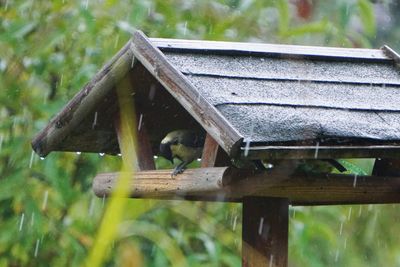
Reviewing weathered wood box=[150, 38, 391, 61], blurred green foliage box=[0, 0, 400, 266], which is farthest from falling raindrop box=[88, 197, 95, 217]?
weathered wood box=[150, 38, 391, 61]

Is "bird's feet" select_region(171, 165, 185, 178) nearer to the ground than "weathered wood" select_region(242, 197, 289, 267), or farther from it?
farther from it

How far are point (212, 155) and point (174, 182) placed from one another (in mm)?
190

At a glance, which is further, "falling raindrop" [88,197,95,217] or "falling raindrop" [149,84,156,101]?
"falling raindrop" [88,197,95,217]

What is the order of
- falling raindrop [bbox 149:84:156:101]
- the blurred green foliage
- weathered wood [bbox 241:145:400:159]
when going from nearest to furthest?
weathered wood [bbox 241:145:400:159] < falling raindrop [bbox 149:84:156:101] < the blurred green foliage

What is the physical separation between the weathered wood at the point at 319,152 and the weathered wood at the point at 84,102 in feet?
2.29

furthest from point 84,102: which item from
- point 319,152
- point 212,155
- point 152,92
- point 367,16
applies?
point 367,16

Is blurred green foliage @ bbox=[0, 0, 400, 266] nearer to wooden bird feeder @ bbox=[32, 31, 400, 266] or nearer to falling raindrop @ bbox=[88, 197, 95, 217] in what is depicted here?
falling raindrop @ bbox=[88, 197, 95, 217]

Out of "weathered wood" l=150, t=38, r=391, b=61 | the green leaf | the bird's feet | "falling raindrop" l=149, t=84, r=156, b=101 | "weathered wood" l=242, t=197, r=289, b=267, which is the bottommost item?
"weathered wood" l=242, t=197, r=289, b=267

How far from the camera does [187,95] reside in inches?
92.5

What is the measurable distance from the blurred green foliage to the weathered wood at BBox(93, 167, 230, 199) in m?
1.22

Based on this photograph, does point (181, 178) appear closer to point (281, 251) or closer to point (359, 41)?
point (281, 251)

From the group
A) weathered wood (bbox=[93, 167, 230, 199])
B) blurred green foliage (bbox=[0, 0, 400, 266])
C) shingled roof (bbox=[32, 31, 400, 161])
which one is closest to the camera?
shingled roof (bbox=[32, 31, 400, 161])

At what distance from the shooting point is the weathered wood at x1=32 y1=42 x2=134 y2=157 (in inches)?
105

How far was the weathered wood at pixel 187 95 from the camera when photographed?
211 cm
